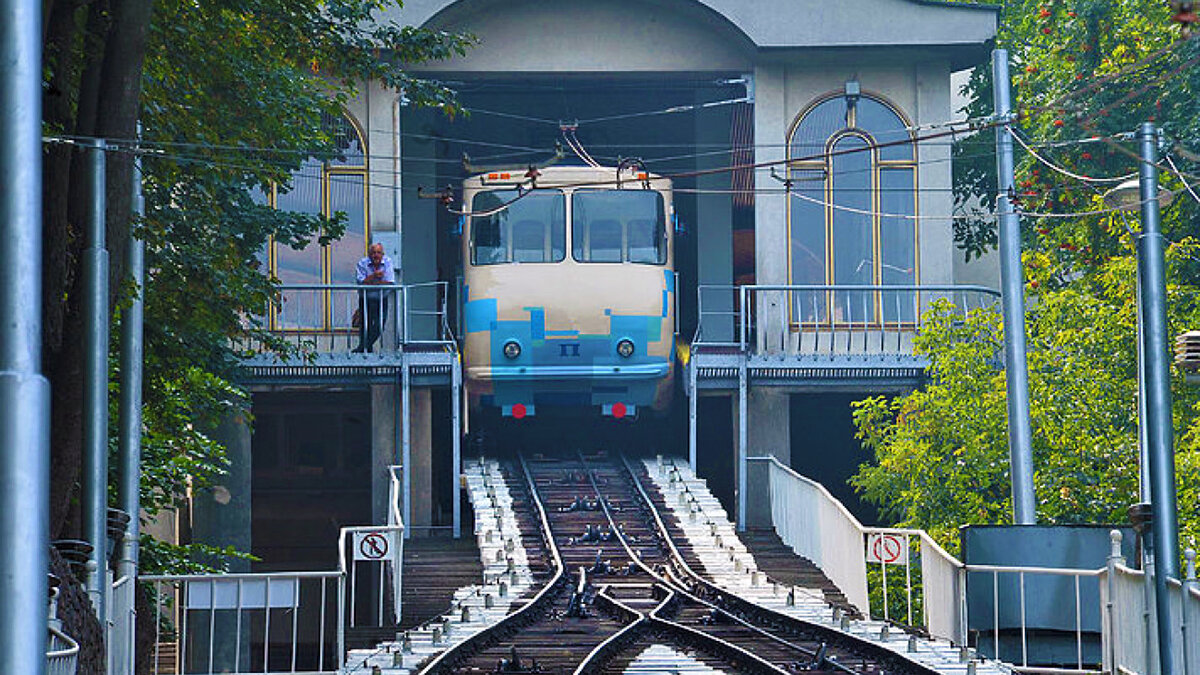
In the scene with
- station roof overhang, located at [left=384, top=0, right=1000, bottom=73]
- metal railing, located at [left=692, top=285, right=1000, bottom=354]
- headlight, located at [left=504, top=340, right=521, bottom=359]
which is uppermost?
station roof overhang, located at [left=384, top=0, right=1000, bottom=73]

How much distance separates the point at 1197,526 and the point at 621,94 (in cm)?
1629

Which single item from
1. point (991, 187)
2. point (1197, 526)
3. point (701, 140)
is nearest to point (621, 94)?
point (701, 140)

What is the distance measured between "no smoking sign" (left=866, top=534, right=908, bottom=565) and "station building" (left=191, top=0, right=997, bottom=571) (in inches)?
412

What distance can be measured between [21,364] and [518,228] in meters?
26.2

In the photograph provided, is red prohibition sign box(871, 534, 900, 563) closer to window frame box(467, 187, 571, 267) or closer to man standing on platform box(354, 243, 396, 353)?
window frame box(467, 187, 571, 267)

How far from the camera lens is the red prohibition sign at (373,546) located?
77.5ft

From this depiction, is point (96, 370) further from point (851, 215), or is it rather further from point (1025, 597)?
point (851, 215)

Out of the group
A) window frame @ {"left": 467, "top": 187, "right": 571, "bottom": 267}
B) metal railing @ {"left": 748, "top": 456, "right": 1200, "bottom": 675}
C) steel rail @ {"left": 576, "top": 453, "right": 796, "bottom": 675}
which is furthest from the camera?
window frame @ {"left": 467, "top": 187, "right": 571, "bottom": 267}

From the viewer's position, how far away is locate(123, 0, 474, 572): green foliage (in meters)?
22.2

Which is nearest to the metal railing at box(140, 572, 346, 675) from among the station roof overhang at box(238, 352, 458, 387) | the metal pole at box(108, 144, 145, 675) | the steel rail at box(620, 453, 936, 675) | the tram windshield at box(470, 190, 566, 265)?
the metal pole at box(108, 144, 145, 675)

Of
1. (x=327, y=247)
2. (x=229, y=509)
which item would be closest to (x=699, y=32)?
(x=327, y=247)

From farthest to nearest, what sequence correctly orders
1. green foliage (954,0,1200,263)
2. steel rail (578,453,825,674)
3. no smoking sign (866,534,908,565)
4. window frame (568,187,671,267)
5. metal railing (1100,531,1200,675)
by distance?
window frame (568,187,671,267), green foliage (954,0,1200,263), no smoking sign (866,534,908,565), steel rail (578,453,825,674), metal railing (1100,531,1200,675)

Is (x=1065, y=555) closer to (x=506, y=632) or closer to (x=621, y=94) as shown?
(x=506, y=632)

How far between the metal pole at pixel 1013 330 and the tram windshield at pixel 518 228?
977cm
